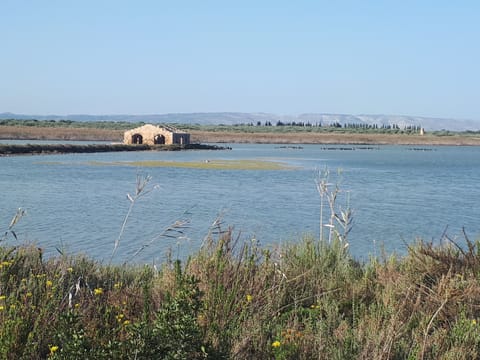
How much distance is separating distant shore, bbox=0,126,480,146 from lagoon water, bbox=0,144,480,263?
1870 inches

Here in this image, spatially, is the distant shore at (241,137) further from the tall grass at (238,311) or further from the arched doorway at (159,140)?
the tall grass at (238,311)

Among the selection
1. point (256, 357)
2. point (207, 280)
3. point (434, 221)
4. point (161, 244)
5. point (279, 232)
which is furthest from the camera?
point (434, 221)

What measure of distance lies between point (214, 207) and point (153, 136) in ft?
177

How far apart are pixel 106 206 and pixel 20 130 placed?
70.4m

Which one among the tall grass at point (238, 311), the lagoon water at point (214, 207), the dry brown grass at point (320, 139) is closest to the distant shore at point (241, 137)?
the dry brown grass at point (320, 139)

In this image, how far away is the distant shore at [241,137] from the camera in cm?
8869

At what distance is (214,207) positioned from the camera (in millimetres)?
23500

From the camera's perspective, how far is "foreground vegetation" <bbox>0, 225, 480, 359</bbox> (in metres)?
4.62

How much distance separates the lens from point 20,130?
8981 centimetres

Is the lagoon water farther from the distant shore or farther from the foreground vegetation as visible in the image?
the distant shore

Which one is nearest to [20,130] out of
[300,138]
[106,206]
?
[300,138]

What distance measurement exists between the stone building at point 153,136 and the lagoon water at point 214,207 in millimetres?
33195

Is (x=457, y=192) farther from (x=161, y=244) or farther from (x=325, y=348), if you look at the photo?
(x=325, y=348)

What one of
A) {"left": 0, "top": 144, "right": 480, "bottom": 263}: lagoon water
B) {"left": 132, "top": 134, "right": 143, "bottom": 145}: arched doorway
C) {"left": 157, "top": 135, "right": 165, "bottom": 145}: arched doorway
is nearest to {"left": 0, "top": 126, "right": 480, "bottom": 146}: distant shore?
{"left": 132, "top": 134, "right": 143, "bottom": 145}: arched doorway
